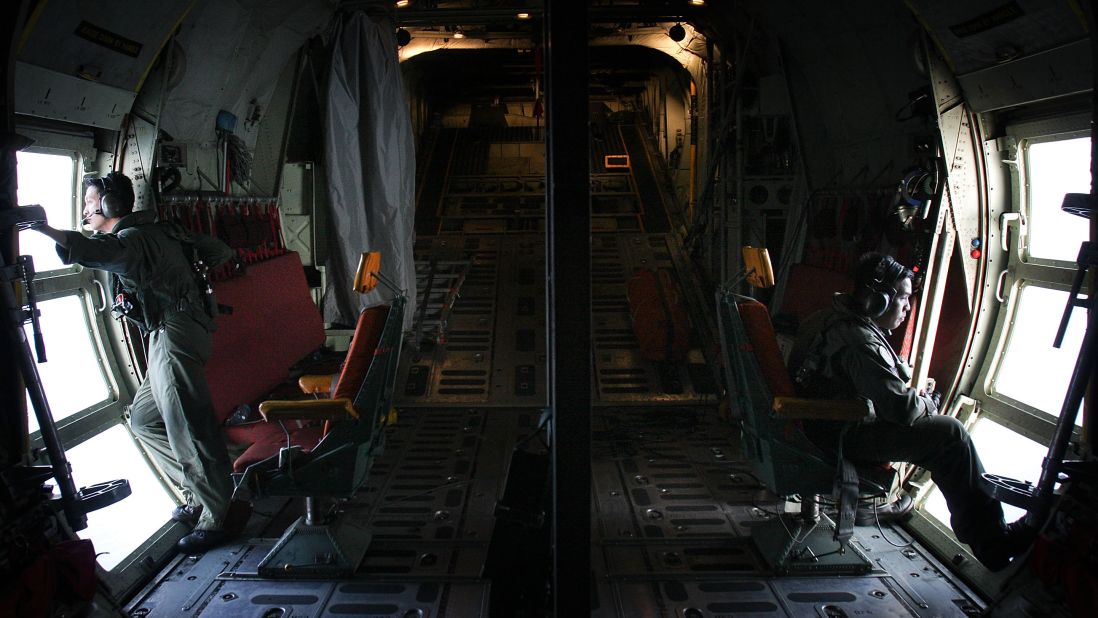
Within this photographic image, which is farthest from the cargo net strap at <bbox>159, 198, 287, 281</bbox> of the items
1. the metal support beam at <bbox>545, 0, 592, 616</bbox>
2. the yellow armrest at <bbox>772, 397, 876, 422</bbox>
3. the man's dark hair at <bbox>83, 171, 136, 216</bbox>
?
the yellow armrest at <bbox>772, 397, 876, 422</bbox>

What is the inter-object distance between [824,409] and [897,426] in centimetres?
41

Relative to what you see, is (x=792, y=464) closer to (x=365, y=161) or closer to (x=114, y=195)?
(x=114, y=195)

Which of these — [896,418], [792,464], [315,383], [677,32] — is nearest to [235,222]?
[315,383]

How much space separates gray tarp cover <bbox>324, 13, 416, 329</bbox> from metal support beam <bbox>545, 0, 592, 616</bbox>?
377 cm

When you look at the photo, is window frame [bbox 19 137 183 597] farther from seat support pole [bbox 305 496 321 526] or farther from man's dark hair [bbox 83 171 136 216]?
seat support pole [bbox 305 496 321 526]

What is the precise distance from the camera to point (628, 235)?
8703 mm

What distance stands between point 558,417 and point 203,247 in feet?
9.04

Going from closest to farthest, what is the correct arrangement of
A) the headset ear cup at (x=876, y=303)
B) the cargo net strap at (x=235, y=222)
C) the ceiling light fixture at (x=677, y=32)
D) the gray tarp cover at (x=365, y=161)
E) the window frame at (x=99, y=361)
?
the headset ear cup at (x=876, y=303) < the window frame at (x=99, y=361) < the cargo net strap at (x=235, y=222) < the gray tarp cover at (x=365, y=161) < the ceiling light fixture at (x=677, y=32)

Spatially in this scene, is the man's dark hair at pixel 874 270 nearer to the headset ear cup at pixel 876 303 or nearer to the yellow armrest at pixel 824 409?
the headset ear cup at pixel 876 303

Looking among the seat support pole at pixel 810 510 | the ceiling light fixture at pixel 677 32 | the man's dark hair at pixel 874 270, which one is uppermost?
the ceiling light fixture at pixel 677 32

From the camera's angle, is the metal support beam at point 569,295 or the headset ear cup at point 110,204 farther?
A: the headset ear cup at point 110,204

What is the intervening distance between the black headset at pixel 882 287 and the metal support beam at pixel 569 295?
1.62m

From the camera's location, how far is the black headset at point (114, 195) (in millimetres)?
3641

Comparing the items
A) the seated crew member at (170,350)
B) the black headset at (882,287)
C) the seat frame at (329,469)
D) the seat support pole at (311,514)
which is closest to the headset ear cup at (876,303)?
the black headset at (882,287)
